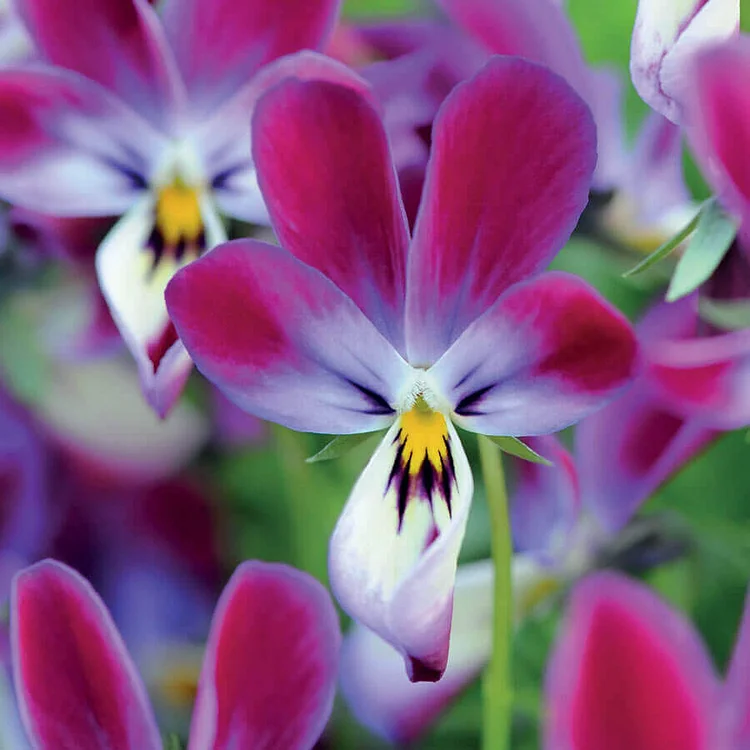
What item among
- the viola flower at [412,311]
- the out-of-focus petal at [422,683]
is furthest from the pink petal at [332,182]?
the out-of-focus petal at [422,683]

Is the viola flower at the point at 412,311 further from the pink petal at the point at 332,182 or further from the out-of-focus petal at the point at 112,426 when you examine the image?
the out-of-focus petal at the point at 112,426

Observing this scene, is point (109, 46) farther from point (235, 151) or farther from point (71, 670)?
point (71, 670)

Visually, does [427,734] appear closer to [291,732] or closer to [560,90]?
[291,732]

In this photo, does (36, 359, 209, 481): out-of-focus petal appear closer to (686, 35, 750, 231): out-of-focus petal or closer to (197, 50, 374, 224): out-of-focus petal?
(197, 50, 374, 224): out-of-focus petal

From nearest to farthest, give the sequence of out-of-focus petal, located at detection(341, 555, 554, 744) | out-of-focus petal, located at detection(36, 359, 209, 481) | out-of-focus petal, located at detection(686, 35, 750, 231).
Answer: out-of-focus petal, located at detection(686, 35, 750, 231), out-of-focus petal, located at detection(341, 555, 554, 744), out-of-focus petal, located at detection(36, 359, 209, 481)

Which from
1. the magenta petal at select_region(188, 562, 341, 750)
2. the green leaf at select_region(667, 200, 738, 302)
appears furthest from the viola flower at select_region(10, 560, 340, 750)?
the green leaf at select_region(667, 200, 738, 302)
